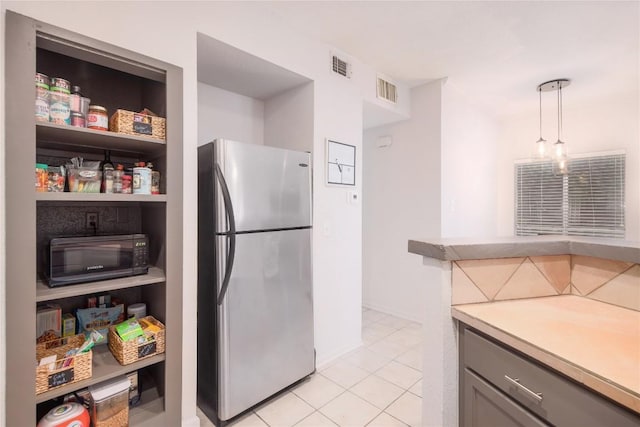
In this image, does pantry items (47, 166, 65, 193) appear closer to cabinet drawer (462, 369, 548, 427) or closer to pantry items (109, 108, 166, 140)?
pantry items (109, 108, 166, 140)

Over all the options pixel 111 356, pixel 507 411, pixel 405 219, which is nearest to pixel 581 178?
pixel 405 219

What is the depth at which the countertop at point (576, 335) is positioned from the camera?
69 cm

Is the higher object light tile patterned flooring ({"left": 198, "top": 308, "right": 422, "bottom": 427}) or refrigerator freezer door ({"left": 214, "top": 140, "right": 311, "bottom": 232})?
refrigerator freezer door ({"left": 214, "top": 140, "right": 311, "bottom": 232})

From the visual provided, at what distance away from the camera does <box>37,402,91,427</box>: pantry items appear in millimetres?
1268

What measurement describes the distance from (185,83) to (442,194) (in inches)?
102

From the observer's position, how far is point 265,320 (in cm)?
188

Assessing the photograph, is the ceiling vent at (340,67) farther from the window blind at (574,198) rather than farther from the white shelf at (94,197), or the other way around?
the window blind at (574,198)

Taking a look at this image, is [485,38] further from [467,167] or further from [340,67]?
[467,167]

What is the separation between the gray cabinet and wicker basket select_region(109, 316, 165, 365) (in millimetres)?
33

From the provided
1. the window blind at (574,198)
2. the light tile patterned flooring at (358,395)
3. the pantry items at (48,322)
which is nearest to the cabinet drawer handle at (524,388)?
the light tile patterned flooring at (358,395)

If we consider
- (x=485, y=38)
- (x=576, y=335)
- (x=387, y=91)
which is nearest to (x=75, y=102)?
(x=576, y=335)

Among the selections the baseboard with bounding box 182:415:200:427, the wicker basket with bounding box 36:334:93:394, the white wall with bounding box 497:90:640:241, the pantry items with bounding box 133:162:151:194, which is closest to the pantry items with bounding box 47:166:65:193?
the pantry items with bounding box 133:162:151:194

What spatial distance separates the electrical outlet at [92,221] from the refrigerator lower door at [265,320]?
0.82 meters

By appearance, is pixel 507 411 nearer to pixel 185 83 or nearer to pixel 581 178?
pixel 185 83
